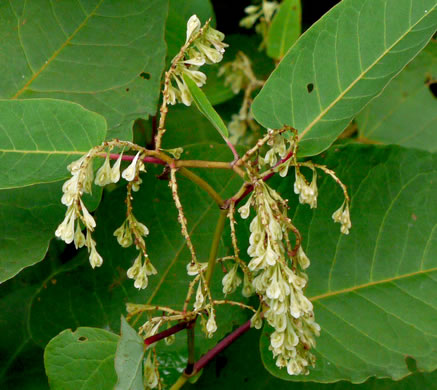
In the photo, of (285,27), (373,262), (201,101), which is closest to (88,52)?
(201,101)

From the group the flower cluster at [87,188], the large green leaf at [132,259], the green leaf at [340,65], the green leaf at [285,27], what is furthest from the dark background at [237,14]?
the flower cluster at [87,188]

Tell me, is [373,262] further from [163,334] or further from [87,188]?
[87,188]

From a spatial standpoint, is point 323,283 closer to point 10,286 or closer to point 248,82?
point 248,82

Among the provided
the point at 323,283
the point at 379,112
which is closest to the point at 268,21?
the point at 379,112

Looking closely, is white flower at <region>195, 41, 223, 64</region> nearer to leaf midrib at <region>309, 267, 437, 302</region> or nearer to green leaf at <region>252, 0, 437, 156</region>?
green leaf at <region>252, 0, 437, 156</region>

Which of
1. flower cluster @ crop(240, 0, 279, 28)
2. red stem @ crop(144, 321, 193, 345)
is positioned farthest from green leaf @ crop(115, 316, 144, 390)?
flower cluster @ crop(240, 0, 279, 28)

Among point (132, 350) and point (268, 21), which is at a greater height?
point (268, 21)
